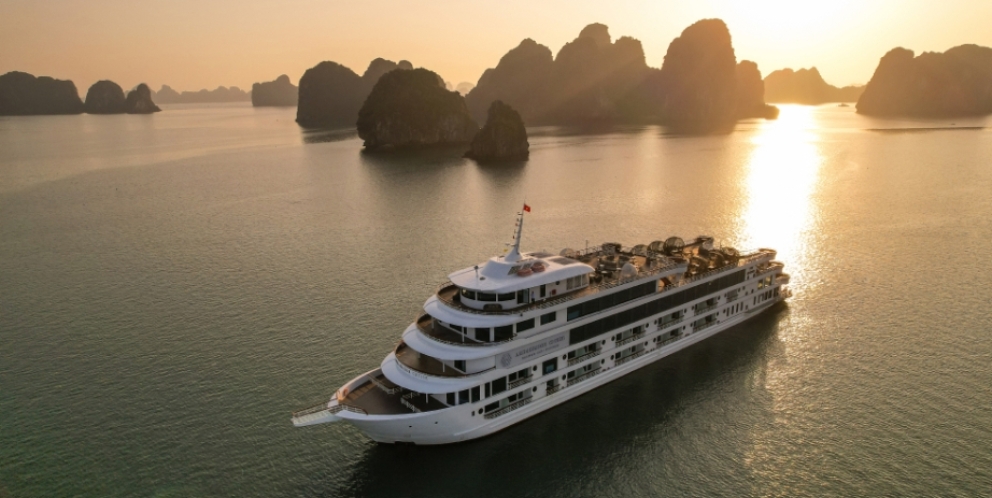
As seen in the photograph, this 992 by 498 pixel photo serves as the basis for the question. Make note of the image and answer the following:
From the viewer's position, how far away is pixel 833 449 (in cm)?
2905

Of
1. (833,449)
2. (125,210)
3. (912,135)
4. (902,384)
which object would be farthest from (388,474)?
(912,135)

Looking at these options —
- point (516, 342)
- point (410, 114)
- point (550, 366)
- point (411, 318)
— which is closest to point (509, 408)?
point (550, 366)

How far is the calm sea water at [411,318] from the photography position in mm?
27812

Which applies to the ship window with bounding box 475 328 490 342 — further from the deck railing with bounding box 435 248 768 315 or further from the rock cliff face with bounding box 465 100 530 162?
the rock cliff face with bounding box 465 100 530 162

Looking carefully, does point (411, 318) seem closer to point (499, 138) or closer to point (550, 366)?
point (550, 366)

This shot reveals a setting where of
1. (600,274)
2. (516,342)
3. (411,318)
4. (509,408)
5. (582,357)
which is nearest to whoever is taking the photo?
(516,342)

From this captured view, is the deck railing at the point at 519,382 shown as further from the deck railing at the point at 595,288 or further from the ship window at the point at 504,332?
the deck railing at the point at 595,288

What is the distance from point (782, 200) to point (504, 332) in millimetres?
73467

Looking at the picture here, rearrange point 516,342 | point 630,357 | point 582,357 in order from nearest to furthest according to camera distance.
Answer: point 516,342 → point 582,357 → point 630,357

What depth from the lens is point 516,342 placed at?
29922mm

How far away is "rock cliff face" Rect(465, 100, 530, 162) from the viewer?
14388 centimetres

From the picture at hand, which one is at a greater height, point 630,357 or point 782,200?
point 782,200

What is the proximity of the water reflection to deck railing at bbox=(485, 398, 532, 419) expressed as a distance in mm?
38092

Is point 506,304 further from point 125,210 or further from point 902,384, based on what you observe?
point 125,210
